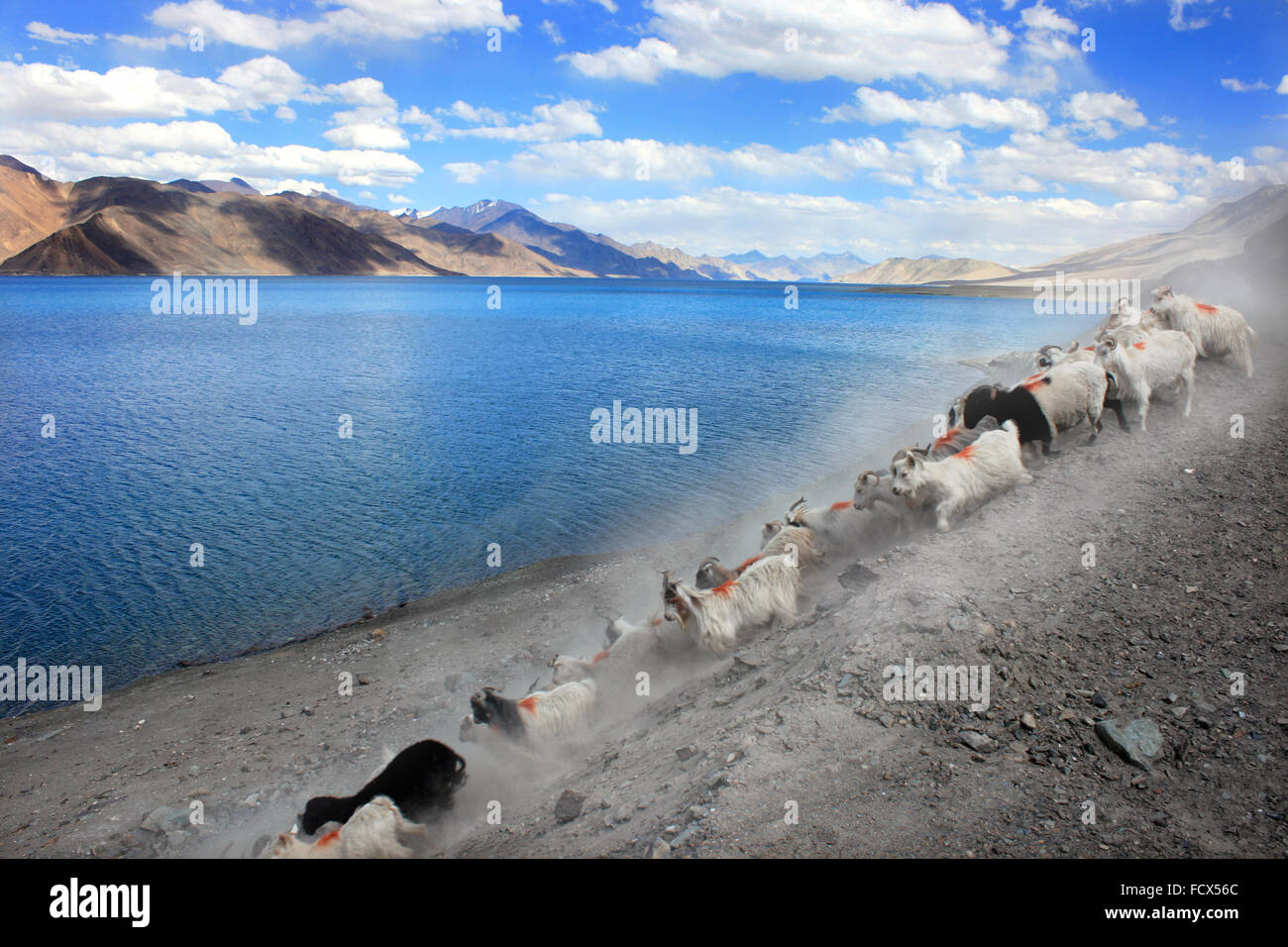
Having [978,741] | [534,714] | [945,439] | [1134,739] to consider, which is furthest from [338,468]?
[1134,739]

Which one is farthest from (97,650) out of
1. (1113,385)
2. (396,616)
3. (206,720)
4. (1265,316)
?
(1265,316)

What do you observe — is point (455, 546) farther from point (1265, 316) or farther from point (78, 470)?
point (1265, 316)

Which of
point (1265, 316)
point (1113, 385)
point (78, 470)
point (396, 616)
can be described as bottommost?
point (396, 616)

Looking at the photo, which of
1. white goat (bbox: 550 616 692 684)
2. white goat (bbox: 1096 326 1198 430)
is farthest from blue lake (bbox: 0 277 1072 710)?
white goat (bbox: 1096 326 1198 430)

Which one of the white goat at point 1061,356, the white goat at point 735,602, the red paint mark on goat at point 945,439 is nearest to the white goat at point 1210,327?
the white goat at point 1061,356

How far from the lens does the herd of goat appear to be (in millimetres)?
6910

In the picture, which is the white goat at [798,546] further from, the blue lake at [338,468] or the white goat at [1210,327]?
the white goat at [1210,327]

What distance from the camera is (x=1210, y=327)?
49.8 ft

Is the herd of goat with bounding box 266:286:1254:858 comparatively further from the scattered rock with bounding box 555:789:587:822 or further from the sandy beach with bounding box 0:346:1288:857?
the scattered rock with bounding box 555:789:587:822

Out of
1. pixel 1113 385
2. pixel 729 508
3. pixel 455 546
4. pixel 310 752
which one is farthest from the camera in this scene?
pixel 729 508

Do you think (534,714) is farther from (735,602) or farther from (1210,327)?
(1210,327)

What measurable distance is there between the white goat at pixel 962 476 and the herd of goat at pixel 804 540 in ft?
0.06

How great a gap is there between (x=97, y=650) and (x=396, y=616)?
17.6 ft

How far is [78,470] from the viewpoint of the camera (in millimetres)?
22531
